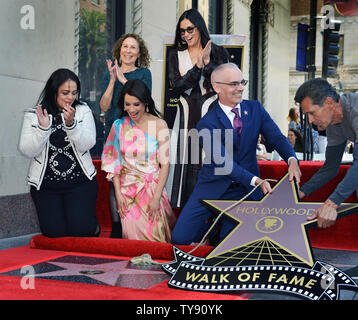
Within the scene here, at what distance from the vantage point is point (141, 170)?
14.6 ft

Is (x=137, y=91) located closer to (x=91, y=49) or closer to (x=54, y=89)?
(x=54, y=89)

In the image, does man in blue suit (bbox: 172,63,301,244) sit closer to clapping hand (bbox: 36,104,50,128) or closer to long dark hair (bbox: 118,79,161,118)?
long dark hair (bbox: 118,79,161,118)

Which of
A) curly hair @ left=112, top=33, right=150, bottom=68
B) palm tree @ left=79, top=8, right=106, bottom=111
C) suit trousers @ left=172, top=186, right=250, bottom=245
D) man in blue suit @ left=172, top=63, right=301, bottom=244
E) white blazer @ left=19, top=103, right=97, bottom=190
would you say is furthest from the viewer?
palm tree @ left=79, top=8, right=106, bottom=111

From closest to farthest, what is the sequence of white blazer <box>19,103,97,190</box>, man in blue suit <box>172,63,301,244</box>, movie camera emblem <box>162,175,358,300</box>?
movie camera emblem <box>162,175,358,300</box> < man in blue suit <box>172,63,301,244</box> < white blazer <box>19,103,97,190</box>

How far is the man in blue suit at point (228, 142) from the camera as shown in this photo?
396 centimetres

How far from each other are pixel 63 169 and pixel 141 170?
68 centimetres

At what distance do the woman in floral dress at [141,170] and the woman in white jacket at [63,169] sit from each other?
0.29 m

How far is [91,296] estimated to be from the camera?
3018 mm

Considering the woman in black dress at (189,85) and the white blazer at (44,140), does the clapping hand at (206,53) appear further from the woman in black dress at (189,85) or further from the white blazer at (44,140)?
the white blazer at (44,140)

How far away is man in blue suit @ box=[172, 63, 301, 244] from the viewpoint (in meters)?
3.96

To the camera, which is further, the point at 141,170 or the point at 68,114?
the point at 141,170

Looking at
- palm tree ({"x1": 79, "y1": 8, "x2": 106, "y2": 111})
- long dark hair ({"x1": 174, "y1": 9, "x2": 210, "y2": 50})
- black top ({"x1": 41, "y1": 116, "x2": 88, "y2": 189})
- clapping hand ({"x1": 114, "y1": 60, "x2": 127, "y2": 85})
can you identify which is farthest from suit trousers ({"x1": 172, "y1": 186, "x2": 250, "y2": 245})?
palm tree ({"x1": 79, "y1": 8, "x2": 106, "y2": 111})

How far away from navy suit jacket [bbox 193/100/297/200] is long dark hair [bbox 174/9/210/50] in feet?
2.28

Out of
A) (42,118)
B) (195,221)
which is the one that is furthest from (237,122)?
(42,118)
